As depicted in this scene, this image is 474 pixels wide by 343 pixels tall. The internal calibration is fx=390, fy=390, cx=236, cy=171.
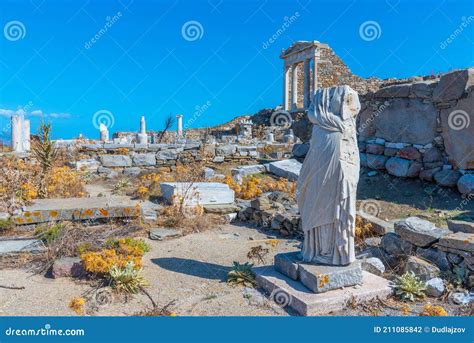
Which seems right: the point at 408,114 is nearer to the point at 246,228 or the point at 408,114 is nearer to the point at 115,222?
the point at 246,228

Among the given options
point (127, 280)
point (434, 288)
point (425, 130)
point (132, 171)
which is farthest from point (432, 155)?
point (132, 171)

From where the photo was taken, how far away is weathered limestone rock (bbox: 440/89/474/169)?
7.06 m

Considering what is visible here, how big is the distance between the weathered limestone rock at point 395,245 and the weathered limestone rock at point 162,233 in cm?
311

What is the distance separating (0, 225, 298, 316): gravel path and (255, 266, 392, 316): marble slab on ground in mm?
151

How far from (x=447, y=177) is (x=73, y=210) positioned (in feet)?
21.8

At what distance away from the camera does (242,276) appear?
14.1 ft

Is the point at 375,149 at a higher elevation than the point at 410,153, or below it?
higher

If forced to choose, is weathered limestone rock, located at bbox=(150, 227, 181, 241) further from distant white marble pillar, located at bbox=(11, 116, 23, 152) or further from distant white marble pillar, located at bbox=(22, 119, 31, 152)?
distant white marble pillar, located at bbox=(11, 116, 23, 152)

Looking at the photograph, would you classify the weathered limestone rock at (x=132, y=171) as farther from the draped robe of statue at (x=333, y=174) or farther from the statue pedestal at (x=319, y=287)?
the draped robe of statue at (x=333, y=174)

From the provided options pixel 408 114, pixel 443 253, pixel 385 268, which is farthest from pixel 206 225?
pixel 408 114

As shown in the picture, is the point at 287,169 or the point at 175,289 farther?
the point at 287,169

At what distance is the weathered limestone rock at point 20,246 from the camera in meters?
4.98

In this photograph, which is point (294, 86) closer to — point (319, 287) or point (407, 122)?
point (407, 122)

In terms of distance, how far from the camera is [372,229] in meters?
5.68
